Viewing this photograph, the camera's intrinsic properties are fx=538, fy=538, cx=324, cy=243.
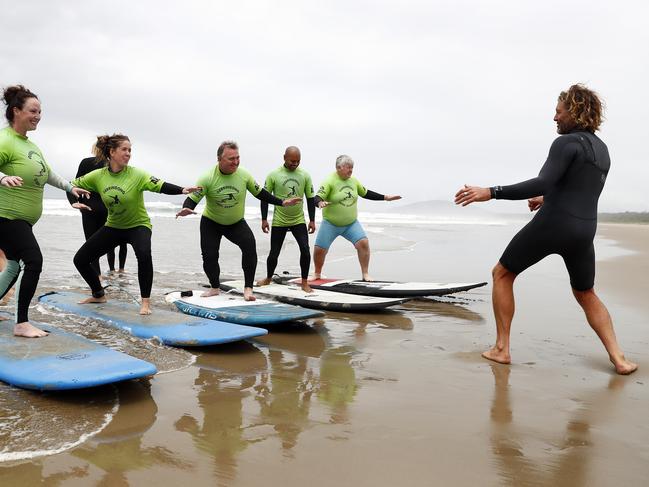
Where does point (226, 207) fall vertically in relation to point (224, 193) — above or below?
below

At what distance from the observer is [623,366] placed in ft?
A: 13.9

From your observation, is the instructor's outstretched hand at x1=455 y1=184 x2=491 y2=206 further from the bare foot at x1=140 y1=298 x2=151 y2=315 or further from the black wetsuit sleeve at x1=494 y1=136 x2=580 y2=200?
the bare foot at x1=140 y1=298 x2=151 y2=315

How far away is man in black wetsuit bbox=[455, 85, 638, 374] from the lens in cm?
409

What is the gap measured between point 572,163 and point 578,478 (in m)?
2.47

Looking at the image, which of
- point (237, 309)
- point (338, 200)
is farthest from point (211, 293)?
point (338, 200)

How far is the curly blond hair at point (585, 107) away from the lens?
4.25 m

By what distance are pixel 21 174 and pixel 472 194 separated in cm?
380

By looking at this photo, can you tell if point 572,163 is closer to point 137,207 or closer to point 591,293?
point 591,293

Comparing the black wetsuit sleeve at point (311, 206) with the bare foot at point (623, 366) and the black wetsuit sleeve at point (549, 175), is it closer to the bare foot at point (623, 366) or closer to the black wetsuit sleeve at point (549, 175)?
the black wetsuit sleeve at point (549, 175)

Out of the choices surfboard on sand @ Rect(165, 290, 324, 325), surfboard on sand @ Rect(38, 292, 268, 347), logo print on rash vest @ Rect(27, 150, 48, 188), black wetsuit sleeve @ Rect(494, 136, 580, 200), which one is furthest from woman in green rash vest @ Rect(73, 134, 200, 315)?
black wetsuit sleeve @ Rect(494, 136, 580, 200)

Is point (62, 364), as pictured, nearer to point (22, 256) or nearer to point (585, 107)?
point (22, 256)

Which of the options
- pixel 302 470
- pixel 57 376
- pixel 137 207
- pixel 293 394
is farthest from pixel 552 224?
pixel 137 207

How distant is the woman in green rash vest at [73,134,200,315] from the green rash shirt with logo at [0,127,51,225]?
96 centimetres

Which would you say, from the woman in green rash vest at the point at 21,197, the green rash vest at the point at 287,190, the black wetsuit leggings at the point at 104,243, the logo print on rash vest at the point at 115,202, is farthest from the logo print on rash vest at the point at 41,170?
the green rash vest at the point at 287,190
